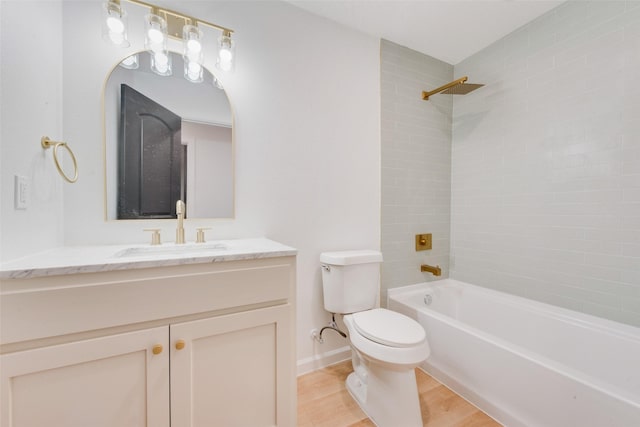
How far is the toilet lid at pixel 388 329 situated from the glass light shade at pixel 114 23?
182cm

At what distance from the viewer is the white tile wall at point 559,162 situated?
4.45 ft

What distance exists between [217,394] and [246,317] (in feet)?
0.95

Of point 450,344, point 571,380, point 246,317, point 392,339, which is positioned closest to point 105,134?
point 246,317

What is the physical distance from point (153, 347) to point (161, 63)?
131cm

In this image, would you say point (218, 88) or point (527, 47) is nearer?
point (218, 88)

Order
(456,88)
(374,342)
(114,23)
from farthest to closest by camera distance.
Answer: (456,88), (374,342), (114,23)

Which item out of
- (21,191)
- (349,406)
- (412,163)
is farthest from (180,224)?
(412,163)

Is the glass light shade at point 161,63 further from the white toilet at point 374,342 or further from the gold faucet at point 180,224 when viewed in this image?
the white toilet at point 374,342

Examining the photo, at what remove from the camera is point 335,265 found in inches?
61.3

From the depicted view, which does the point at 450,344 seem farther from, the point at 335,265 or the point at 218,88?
the point at 218,88

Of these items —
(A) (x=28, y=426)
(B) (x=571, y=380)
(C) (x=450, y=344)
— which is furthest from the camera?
(C) (x=450, y=344)

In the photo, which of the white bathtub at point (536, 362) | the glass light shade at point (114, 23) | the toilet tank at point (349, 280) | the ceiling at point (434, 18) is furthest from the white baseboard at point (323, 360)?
the ceiling at point (434, 18)

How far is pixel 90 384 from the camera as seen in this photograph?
751 millimetres

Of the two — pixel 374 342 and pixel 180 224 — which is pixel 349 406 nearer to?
pixel 374 342
